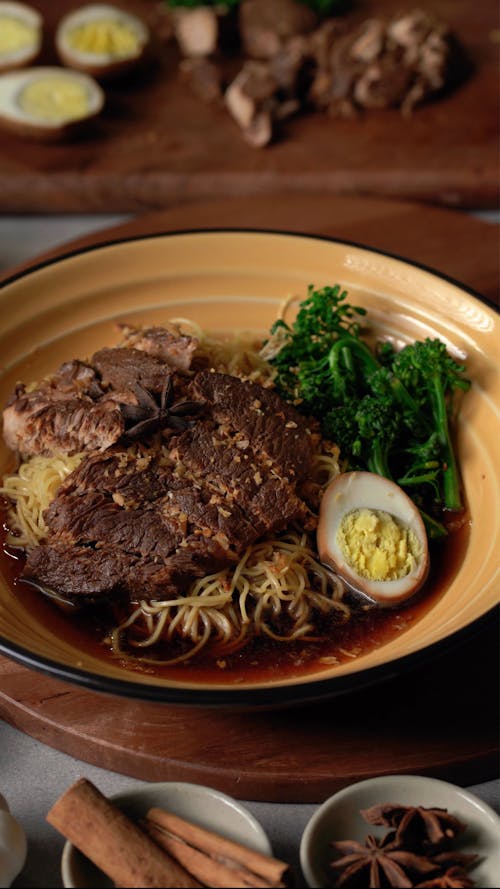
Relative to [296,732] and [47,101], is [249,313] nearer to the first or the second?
[296,732]

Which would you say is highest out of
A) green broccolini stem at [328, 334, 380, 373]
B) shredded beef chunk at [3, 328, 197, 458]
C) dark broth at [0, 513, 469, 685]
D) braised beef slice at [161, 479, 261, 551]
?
green broccolini stem at [328, 334, 380, 373]

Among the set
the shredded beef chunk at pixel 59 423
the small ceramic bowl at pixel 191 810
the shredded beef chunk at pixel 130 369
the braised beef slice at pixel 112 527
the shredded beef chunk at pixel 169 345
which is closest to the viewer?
the small ceramic bowl at pixel 191 810

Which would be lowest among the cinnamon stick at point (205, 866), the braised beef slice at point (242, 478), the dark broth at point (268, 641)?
the cinnamon stick at point (205, 866)

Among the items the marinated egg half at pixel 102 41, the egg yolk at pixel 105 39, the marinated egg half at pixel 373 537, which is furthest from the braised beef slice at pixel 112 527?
the egg yolk at pixel 105 39

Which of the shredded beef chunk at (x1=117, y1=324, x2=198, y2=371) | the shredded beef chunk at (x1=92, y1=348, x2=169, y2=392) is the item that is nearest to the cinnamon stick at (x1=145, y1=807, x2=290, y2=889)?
the shredded beef chunk at (x1=92, y1=348, x2=169, y2=392)

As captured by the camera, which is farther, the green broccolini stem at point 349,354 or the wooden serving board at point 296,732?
the green broccolini stem at point 349,354

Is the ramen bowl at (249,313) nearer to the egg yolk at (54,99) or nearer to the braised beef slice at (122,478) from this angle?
the braised beef slice at (122,478)

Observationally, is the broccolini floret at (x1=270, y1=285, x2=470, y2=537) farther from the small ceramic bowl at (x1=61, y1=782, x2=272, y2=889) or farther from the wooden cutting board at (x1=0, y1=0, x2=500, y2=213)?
the wooden cutting board at (x1=0, y1=0, x2=500, y2=213)

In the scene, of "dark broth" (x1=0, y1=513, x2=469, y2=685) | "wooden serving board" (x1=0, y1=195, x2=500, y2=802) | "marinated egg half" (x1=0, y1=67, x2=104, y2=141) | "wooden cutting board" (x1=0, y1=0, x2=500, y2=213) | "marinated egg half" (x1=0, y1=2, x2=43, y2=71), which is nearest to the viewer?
"wooden serving board" (x1=0, y1=195, x2=500, y2=802)
